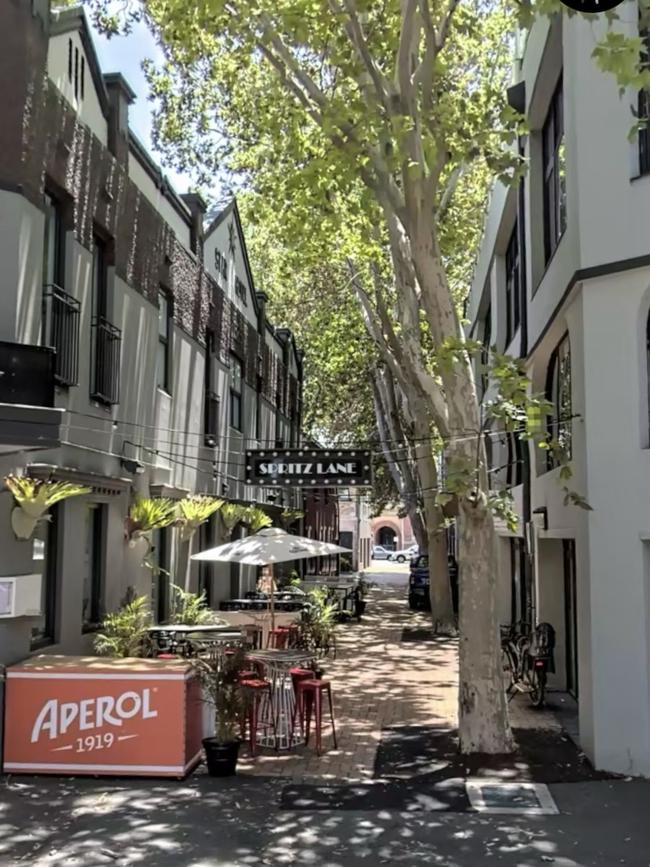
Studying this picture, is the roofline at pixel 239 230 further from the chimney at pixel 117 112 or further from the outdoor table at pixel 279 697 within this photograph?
the outdoor table at pixel 279 697

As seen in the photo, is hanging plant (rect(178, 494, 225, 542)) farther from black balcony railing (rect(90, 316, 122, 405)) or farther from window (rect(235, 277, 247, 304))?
window (rect(235, 277, 247, 304))

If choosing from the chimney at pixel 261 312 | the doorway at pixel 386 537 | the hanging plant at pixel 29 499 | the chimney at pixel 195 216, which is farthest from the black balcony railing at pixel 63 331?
the doorway at pixel 386 537

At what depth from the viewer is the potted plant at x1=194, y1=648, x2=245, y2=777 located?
8125 mm

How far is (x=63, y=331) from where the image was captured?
9.91m

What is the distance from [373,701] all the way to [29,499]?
580 centimetres

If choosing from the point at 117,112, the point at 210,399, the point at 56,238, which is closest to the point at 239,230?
the point at 210,399

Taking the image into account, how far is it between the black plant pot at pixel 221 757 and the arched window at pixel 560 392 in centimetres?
561

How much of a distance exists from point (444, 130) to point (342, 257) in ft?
25.6

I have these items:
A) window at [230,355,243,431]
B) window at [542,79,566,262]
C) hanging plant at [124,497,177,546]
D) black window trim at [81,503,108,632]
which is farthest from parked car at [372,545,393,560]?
black window trim at [81,503,108,632]

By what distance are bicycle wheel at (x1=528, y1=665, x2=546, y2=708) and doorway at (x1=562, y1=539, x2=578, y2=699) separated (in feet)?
2.15

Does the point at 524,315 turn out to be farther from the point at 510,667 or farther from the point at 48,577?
the point at 48,577

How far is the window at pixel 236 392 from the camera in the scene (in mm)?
19562

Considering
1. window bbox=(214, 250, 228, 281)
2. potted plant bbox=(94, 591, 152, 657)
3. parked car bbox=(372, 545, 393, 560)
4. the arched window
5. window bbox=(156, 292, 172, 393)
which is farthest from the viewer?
parked car bbox=(372, 545, 393, 560)

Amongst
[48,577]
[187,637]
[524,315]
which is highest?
[524,315]
